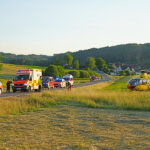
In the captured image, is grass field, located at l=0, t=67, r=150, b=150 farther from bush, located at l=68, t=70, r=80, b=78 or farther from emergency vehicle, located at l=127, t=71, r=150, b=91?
bush, located at l=68, t=70, r=80, b=78

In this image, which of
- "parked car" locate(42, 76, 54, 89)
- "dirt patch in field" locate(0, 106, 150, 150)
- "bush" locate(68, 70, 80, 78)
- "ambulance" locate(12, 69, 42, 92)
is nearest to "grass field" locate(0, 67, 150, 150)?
"dirt patch in field" locate(0, 106, 150, 150)

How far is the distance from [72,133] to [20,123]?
2575 millimetres

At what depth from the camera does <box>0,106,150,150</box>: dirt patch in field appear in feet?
23.0

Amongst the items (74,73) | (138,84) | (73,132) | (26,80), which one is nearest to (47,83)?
(26,80)

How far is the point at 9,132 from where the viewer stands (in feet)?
27.8

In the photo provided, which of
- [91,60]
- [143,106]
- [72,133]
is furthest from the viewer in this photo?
[91,60]

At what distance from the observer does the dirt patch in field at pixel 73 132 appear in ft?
23.0

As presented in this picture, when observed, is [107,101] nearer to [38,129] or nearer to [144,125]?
[144,125]

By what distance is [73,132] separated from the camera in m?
8.48

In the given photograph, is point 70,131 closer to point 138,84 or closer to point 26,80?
point 26,80

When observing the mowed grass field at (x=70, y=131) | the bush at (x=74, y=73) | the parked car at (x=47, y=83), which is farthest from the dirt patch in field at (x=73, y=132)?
the bush at (x=74, y=73)

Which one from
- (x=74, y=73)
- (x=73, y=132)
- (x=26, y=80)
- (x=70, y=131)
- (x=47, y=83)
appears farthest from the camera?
(x=74, y=73)

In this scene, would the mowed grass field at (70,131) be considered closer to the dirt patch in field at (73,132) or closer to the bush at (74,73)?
the dirt patch in field at (73,132)

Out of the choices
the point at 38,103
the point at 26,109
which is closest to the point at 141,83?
the point at 38,103
